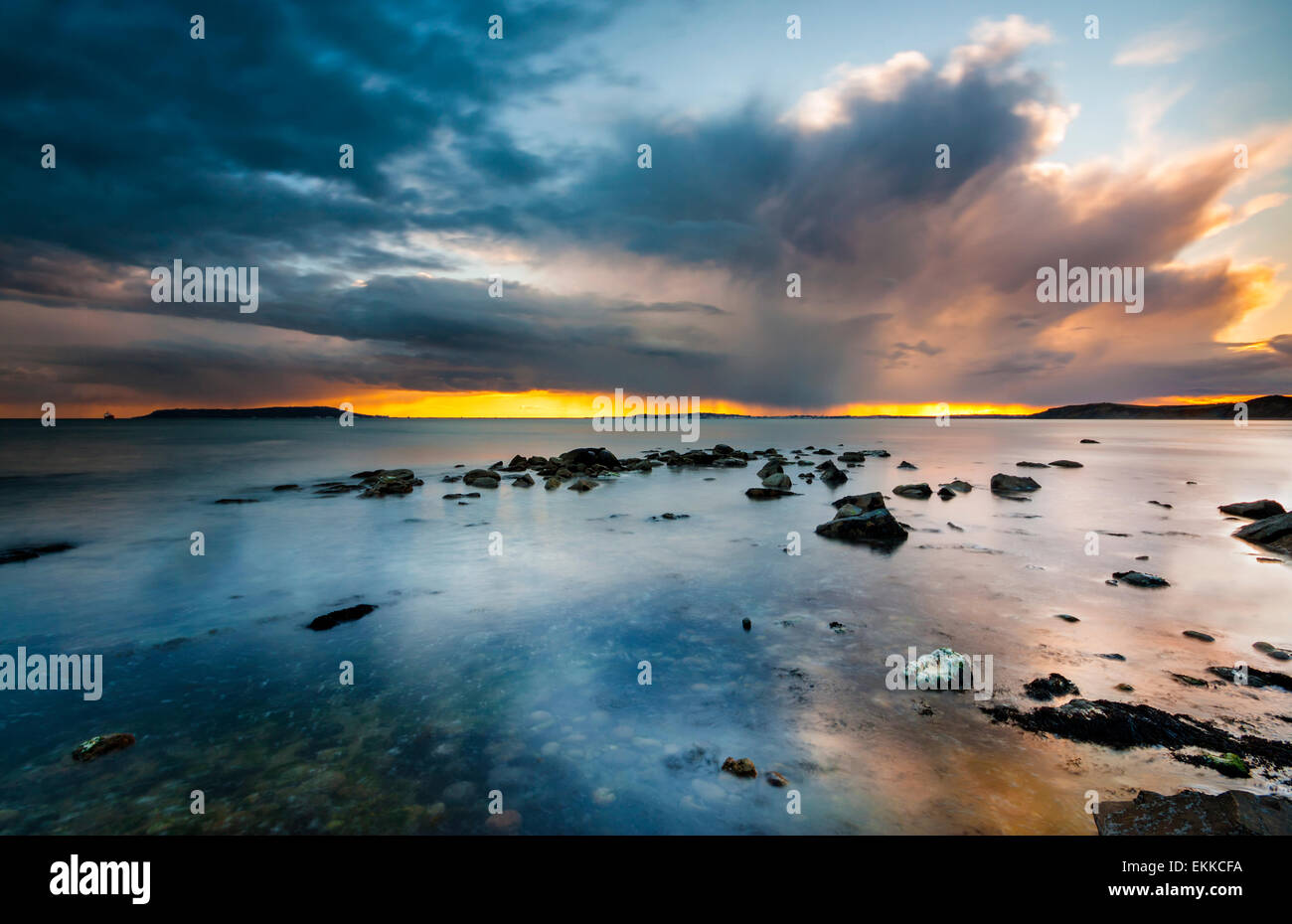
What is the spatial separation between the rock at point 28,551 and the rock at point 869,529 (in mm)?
24217

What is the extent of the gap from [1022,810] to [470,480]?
99.9ft

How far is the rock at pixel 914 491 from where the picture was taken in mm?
26203

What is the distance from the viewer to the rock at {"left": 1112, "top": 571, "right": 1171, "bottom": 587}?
1169cm

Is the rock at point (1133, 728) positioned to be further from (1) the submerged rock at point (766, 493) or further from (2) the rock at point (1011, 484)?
(2) the rock at point (1011, 484)

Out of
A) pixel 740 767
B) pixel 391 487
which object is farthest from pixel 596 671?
pixel 391 487

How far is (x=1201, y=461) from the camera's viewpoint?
47625 millimetres

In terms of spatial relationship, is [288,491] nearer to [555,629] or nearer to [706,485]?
[706,485]

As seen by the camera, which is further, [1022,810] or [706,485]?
[706,485]

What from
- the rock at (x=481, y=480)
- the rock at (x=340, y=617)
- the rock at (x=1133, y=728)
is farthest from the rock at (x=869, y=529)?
the rock at (x=481, y=480)

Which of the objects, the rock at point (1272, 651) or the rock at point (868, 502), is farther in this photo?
the rock at point (868, 502)

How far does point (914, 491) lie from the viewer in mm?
26688

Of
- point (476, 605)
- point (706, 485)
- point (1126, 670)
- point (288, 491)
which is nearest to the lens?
point (1126, 670)
